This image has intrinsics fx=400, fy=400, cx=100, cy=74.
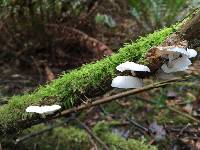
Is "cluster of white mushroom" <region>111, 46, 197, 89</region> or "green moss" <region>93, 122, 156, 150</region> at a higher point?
"cluster of white mushroom" <region>111, 46, 197, 89</region>

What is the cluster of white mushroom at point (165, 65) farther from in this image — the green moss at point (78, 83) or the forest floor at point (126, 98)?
the forest floor at point (126, 98)

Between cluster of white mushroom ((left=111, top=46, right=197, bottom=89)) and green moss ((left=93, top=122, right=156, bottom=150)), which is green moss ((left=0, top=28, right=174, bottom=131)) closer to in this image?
cluster of white mushroom ((left=111, top=46, right=197, bottom=89))

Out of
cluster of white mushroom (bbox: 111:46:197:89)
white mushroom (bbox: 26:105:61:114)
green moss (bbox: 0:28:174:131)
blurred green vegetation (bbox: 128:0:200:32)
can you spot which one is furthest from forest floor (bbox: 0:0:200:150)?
cluster of white mushroom (bbox: 111:46:197:89)

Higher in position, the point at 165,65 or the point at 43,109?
the point at 165,65

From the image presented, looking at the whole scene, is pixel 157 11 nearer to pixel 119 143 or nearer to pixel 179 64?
pixel 119 143

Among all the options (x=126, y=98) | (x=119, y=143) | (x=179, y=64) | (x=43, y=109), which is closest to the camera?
(x=179, y=64)

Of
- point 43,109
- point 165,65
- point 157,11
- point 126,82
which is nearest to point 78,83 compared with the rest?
point 43,109

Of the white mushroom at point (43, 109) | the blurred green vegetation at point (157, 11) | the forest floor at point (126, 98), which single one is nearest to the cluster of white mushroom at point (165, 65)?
the white mushroom at point (43, 109)

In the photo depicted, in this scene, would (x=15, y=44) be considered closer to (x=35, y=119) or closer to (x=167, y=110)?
(x=167, y=110)
